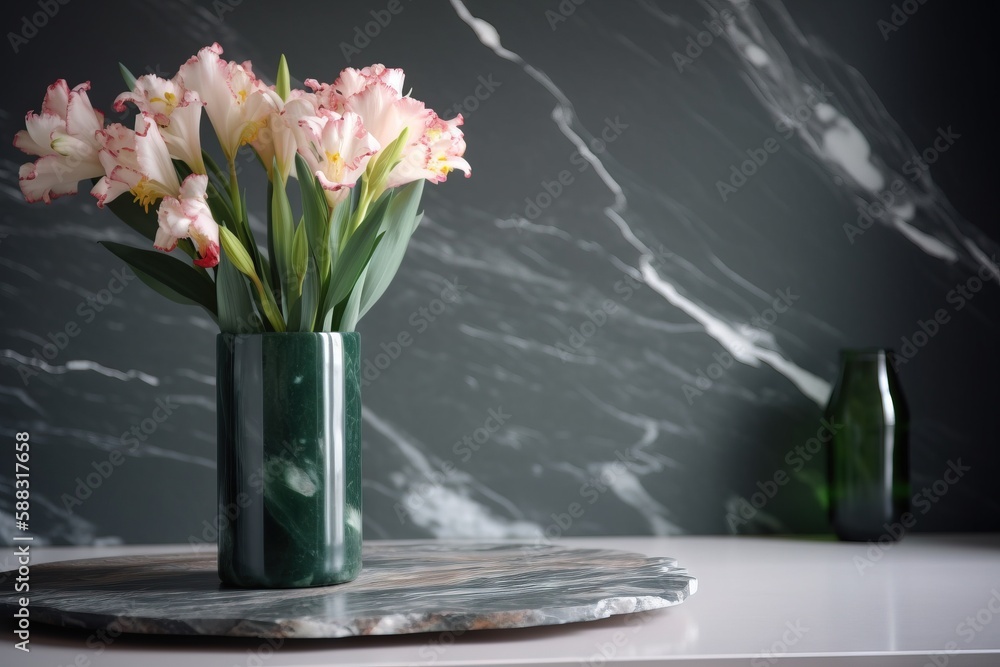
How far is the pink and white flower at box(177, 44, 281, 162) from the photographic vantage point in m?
0.83

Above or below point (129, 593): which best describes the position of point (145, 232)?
above

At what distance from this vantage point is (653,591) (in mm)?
813

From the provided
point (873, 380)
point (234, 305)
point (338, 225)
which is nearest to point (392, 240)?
point (338, 225)

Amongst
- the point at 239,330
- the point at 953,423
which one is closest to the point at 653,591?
the point at 239,330

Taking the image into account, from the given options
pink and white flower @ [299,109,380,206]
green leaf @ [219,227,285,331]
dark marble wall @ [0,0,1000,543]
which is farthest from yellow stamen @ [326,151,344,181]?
dark marble wall @ [0,0,1000,543]

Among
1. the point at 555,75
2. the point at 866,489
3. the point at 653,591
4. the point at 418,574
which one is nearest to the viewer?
the point at 653,591

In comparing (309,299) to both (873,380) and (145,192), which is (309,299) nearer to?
(145,192)

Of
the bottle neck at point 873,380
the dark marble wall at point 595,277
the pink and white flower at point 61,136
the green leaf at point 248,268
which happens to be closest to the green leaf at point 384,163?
the green leaf at point 248,268

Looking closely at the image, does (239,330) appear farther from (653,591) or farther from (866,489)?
(866,489)

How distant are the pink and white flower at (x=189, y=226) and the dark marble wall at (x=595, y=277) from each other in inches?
22.9

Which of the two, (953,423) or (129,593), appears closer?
(129,593)

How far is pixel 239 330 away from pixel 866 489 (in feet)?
2.90

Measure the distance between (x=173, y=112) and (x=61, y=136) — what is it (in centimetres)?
10

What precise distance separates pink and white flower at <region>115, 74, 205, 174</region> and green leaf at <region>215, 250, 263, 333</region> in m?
0.10
